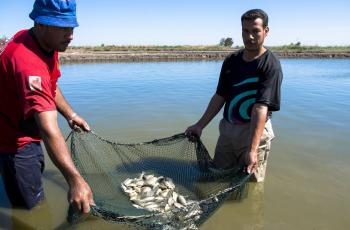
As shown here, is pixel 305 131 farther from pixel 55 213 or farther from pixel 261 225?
pixel 55 213

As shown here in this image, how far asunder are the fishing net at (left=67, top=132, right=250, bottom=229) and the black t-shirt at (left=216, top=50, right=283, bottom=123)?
732 mm

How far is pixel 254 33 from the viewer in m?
4.14

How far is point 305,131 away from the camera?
8414 mm

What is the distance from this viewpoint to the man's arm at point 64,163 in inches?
99.6

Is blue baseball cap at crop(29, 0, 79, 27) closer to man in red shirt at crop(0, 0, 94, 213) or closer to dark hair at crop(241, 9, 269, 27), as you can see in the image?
man in red shirt at crop(0, 0, 94, 213)

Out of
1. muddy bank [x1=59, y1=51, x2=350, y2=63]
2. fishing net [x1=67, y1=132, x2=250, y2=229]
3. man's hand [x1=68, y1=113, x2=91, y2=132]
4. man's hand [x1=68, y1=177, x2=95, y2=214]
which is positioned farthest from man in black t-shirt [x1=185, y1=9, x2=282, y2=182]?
muddy bank [x1=59, y1=51, x2=350, y2=63]

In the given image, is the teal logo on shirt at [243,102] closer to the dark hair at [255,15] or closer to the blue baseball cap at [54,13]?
the dark hair at [255,15]

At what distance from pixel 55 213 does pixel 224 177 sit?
2307 mm

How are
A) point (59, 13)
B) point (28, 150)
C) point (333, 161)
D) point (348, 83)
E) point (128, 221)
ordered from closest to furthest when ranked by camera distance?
point (59, 13), point (128, 221), point (28, 150), point (333, 161), point (348, 83)

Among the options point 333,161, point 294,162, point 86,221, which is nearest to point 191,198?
point 86,221

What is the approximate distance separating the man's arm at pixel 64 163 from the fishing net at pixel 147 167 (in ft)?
5.27

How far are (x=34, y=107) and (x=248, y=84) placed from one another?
105 inches

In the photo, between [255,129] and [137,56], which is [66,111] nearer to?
→ [255,129]

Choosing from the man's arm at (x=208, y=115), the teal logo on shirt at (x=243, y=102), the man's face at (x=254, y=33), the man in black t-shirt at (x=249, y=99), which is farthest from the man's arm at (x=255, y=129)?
the man's arm at (x=208, y=115)
